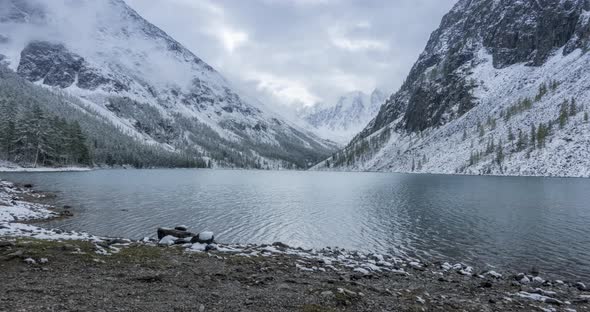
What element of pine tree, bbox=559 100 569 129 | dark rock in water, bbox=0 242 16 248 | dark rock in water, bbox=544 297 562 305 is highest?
pine tree, bbox=559 100 569 129

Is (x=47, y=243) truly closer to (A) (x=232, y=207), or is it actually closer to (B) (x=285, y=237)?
(B) (x=285, y=237)

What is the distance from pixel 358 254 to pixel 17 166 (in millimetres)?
144668

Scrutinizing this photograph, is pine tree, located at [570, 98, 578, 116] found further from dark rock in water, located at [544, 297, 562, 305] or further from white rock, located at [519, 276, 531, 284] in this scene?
dark rock in water, located at [544, 297, 562, 305]

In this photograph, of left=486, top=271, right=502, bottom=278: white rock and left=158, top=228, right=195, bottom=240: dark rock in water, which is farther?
left=158, top=228, right=195, bottom=240: dark rock in water

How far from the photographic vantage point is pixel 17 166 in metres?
133

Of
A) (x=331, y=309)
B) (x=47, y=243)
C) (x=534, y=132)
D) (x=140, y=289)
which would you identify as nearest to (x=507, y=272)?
(x=331, y=309)

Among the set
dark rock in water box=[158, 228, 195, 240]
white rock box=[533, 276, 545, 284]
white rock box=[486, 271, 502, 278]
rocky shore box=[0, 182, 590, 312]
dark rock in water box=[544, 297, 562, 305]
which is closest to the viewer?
rocky shore box=[0, 182, 590, 312]

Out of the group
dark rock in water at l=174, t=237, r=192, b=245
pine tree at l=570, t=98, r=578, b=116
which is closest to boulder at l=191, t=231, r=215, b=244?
dark rock in water at l=174, t=237, r=192, b=245

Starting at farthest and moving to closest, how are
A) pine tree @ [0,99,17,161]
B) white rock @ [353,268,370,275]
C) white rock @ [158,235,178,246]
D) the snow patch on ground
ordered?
1. pine tree @ [0,99,17,161]
2. white rock @ [158,235,178,246]
3. the snow patch on ground
4. white rock @ [353,268,370,275]

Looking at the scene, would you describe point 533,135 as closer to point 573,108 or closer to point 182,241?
point 573,108

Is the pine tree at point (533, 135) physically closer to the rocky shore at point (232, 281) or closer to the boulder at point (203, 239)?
the rocky shore at point (232, 281)

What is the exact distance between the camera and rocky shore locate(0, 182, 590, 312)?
1409cm

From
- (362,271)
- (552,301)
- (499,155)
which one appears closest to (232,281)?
(362,271)

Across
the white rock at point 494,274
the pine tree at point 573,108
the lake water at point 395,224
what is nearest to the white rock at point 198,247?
the lake water at point 395,224
